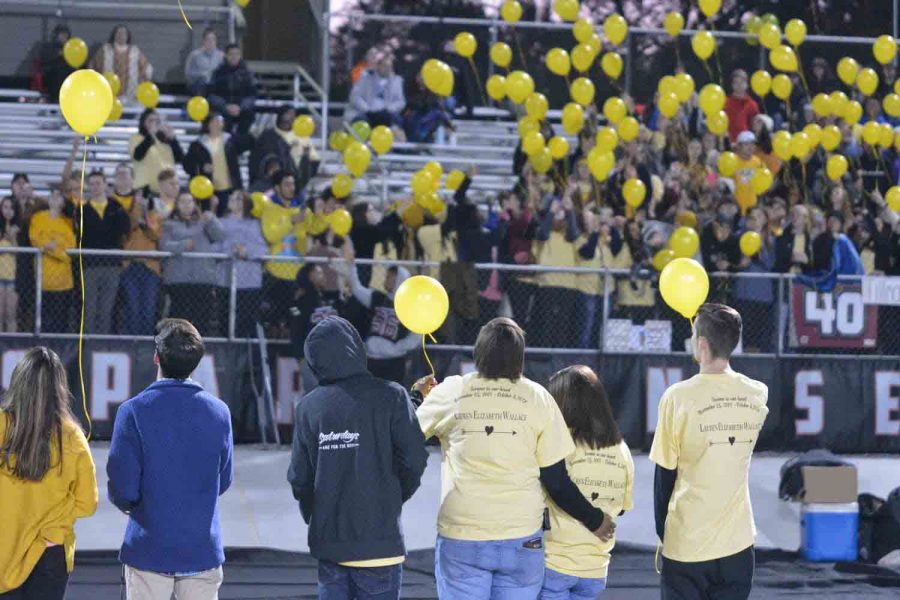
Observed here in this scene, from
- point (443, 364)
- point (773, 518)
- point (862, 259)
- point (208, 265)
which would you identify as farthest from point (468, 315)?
point (862, 259)

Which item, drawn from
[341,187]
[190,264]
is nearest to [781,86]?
[341,187]

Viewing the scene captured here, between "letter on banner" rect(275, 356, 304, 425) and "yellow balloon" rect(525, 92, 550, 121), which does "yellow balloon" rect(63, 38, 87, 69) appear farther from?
"letter on banner" rect(275, 356, 304, 425)

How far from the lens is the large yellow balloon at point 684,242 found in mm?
13945

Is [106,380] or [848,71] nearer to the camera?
[106,380]

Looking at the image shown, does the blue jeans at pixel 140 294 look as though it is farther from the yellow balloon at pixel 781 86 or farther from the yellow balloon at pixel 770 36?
the yellow balloon at pixel 770 36

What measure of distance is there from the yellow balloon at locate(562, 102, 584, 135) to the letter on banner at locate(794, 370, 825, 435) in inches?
154

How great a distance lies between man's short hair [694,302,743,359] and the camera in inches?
242

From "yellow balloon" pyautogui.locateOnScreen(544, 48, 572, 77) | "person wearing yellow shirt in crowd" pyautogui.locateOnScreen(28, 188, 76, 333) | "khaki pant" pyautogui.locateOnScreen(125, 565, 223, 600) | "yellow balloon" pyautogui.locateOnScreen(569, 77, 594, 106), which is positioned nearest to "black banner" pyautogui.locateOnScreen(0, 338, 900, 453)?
"person wearing yellow shirt in crowd" pyautogui.locateOnScreen(28, 188, 76, 333)

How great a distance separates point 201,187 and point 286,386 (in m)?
2.30

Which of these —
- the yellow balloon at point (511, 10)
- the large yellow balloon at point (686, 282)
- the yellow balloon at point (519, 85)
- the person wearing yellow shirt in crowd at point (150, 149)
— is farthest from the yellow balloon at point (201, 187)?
the large yellow balloon at point (686, 282)

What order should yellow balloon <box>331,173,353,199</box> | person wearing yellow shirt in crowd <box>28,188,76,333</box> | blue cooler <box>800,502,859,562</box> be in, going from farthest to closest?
1. yellow balloon <box>331,173,353,199</box>
2. person wearing yellow shirt in crowd <box>28,188,76,333</box>
3. blue cooler <box>800,502,859,562</box>

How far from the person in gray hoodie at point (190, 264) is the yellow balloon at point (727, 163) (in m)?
5.74

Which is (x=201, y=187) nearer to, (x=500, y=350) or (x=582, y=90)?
(x=582, y=90)

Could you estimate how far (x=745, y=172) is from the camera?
16.2m
